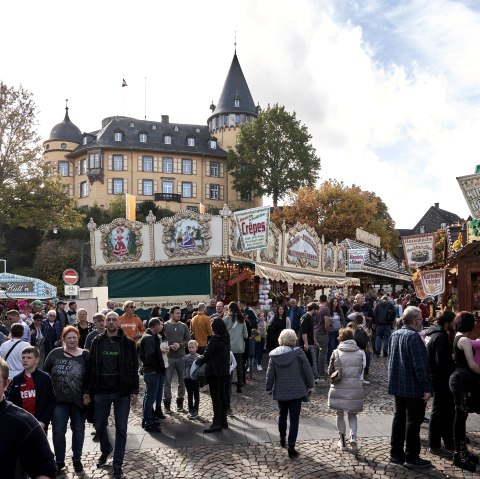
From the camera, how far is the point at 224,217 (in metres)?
19.0

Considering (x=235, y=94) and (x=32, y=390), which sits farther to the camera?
(x=235, y=94)

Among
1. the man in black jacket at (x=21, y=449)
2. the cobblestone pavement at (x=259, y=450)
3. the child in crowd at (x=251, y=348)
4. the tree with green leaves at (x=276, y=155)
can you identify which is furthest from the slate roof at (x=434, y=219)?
the man in black jacket at (x=21, y=449)

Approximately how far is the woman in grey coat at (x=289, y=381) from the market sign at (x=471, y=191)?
7.74m

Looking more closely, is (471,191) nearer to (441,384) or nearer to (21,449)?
(441,384)

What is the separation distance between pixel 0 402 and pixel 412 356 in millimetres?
4687

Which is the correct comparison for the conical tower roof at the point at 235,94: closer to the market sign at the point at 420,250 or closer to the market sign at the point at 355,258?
the market sign at the point at 355,258

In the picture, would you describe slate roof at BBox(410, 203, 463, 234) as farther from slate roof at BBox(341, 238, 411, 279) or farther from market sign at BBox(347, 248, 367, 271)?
market sign at BBox(347, 248, 367, 271)

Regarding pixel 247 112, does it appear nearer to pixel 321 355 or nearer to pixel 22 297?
pixel 22 297

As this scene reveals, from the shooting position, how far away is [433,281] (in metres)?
15.0

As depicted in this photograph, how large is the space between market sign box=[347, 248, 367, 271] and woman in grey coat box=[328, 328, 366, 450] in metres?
25.0

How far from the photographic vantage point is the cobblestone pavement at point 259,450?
235 inches

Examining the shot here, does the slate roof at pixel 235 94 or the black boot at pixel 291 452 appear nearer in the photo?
the black boot at pixel 291 452

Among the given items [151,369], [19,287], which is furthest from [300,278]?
[151,369]

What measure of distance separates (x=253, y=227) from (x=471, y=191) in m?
8.14
